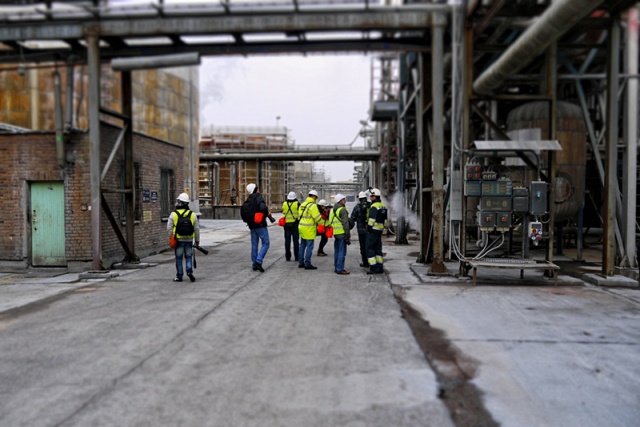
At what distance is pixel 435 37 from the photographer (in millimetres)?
10570

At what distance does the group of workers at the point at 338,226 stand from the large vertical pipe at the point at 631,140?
4.80 m

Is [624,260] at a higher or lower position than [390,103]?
lower

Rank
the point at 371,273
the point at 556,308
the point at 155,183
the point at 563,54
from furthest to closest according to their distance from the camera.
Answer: the point at 155,183, the point at 563,54, the point at 371,273, the point at 556,308

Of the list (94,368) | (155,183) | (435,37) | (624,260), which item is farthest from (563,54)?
(94,368)

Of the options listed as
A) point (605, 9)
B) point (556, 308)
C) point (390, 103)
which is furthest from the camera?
point (390, 103)

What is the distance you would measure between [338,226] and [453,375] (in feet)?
22.3

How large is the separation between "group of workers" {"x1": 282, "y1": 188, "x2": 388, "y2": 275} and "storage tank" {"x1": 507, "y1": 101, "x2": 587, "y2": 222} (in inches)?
198

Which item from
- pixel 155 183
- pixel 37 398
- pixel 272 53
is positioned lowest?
pixel 37 398

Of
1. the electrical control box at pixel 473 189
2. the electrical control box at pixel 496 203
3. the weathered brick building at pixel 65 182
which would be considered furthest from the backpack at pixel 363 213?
the weathered brick building at pixel 65 182

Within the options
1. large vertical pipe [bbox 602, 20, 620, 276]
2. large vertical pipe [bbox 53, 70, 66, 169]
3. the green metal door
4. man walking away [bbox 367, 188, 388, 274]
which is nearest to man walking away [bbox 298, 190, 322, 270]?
man walking away [bbox 367, 188, 388, 274]

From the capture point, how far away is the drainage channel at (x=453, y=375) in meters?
3.93

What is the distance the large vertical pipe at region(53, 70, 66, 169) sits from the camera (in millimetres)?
11273

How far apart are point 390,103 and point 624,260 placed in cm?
1420

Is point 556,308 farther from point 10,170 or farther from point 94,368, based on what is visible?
point 10,170
